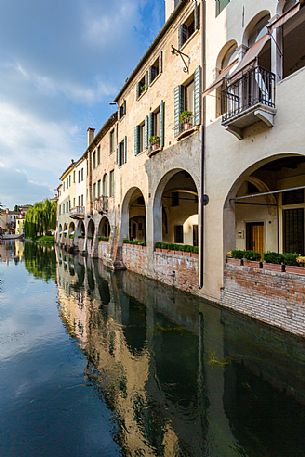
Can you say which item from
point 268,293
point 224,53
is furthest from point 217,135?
point 268,293

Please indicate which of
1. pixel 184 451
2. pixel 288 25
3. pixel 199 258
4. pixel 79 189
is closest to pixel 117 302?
pixel 199 258

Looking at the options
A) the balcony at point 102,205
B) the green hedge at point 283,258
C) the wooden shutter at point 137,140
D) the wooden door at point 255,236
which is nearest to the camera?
the green hedge at point 283,258

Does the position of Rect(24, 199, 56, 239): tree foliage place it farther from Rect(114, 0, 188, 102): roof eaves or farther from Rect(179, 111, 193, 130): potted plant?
Rect(179, 111, 193, 130): potted plant

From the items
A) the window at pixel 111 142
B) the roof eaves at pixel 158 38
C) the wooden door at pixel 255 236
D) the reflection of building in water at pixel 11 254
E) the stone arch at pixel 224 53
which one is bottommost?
the reflection of building in water at pixel 11 254

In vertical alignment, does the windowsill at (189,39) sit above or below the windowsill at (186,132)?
above

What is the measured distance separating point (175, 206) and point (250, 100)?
502 inches

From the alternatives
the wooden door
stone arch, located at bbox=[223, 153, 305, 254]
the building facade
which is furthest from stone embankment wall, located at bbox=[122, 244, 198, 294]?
the wooden door

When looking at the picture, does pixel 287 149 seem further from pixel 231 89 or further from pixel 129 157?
pixel 129 157

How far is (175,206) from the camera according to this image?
20.3m

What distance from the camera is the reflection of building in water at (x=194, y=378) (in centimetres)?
364

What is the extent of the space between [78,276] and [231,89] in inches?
477

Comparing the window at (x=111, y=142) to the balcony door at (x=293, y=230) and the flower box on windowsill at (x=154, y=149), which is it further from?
the balcony door at (x=293, y=230)

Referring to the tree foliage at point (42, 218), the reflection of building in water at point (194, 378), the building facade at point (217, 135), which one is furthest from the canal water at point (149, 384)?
the tree foliage at point (42, 218)

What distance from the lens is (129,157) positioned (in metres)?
17.5
